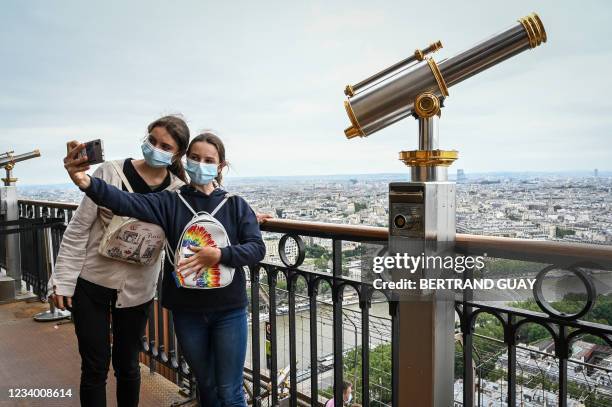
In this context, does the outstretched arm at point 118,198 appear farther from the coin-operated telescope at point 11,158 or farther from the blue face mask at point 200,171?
the coin-operated telescope at point 11,158

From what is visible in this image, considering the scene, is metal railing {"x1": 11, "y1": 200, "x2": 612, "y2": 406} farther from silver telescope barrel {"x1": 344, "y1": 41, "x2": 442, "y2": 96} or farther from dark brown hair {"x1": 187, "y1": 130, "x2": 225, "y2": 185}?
silver telescope barrel {"x1": 344, "y1": 41, "x2": 442, "y2": 96}

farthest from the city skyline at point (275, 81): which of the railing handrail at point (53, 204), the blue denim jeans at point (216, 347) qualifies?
the blue denim jeans at point (216, 347)

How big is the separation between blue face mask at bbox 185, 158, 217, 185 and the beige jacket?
14 centimetres

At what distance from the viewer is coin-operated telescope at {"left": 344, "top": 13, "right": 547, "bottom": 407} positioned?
1.28 metres

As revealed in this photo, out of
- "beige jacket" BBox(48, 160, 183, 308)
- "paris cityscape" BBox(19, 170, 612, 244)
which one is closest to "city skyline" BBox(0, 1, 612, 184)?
"paris cityscape" BBox(19, 170, 612, 244)

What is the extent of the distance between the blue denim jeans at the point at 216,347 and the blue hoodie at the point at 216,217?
6 centimetres

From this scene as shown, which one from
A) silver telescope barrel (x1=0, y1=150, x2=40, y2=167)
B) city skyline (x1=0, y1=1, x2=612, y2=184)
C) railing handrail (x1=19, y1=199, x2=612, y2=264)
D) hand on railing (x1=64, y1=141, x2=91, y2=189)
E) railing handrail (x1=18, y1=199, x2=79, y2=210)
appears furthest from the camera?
silver telescope barrel (x1=0, y1=150, x2=40, y2=167)

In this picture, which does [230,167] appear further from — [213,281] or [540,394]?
[540,394]

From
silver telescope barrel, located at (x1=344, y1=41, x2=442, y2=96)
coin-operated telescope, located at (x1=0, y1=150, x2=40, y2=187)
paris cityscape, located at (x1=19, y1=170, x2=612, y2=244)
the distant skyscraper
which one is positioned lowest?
paris cityscape, located at (x1=19, y1=170, x2=612, y2=244)

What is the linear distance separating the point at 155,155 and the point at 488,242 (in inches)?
48.9

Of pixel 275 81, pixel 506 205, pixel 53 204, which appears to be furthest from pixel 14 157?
pixel 506 205

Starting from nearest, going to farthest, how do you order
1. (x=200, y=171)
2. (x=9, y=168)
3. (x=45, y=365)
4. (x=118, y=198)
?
1. (x=118, y=198)
2. (x=200, y=171)
3. (x=45, y=365)
4. (x=9, y=168)

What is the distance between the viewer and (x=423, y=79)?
1.32m

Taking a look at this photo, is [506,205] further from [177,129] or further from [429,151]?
[177,129]
